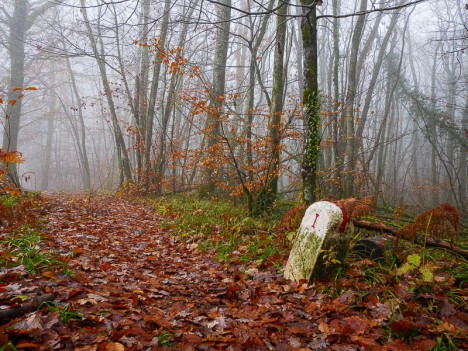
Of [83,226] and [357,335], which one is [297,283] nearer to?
[357,335]

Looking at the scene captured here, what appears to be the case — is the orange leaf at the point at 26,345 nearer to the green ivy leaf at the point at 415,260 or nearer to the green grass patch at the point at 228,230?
the green grass patch at the point at 228,230

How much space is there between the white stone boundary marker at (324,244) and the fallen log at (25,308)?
272 centimetres

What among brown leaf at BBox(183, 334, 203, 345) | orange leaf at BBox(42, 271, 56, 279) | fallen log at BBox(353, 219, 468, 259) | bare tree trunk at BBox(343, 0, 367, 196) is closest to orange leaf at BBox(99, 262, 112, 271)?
orange leaf at BBox(42, 271, 56, 279)

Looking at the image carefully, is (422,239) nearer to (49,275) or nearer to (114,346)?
(114,346)

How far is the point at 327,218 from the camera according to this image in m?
3.77

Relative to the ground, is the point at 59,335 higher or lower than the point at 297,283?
higher

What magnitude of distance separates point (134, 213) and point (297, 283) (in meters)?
6.33

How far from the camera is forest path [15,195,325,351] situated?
242 cm

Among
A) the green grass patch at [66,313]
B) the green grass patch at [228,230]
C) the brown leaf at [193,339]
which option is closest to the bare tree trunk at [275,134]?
the green grass patch at [228,230]

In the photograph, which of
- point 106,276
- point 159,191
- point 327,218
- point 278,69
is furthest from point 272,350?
point 159,191

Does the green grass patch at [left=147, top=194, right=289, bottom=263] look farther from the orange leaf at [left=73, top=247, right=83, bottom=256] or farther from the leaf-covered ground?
the orange leaf at [left=73, top=247, right=83, bottom=256]

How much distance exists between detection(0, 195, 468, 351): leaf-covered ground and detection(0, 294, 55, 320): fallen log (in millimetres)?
30

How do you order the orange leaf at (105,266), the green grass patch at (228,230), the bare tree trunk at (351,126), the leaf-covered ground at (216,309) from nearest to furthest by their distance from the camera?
the leaf-covered ground at (216,309) → the orange leaf at (105,266) → the green grass patch at (228,230) → the bare tree trunk at (351,126)

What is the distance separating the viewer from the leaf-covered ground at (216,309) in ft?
7.88
